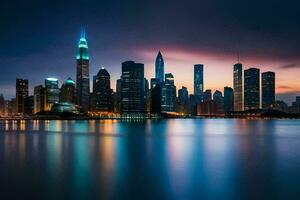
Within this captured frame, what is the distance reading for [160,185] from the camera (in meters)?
25.2

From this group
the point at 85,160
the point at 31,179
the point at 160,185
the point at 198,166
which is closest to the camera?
the point at 160,185

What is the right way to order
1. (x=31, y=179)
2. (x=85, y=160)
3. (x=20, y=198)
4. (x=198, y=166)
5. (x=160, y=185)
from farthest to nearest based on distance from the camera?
(x=85, y=160) → (x=198, y=166) → (x=31, y=179) → (x=160, y=185) → (x=20, y=198)

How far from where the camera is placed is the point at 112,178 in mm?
27500

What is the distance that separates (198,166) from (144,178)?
8516 millimetres

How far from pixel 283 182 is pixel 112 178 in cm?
1243

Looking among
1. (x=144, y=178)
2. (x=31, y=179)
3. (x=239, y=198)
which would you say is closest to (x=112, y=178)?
(x=144, y=178)

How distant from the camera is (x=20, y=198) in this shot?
2122 centimetres

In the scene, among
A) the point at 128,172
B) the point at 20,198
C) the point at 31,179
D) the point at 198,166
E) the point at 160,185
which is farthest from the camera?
the point at 198,166

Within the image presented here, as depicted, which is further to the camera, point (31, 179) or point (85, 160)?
point (85, 160)

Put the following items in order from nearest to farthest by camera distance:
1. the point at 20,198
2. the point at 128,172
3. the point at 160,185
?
the point at 20,198 < the point at 160,185 < the point at 128,172

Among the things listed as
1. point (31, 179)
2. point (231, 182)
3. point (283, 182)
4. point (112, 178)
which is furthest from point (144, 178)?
point (283, 182)

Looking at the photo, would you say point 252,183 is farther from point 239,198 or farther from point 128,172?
A: point 128,172

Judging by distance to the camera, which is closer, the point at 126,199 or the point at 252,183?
the point at 126,199

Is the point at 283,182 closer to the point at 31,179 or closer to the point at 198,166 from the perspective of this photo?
the point at 198,166
